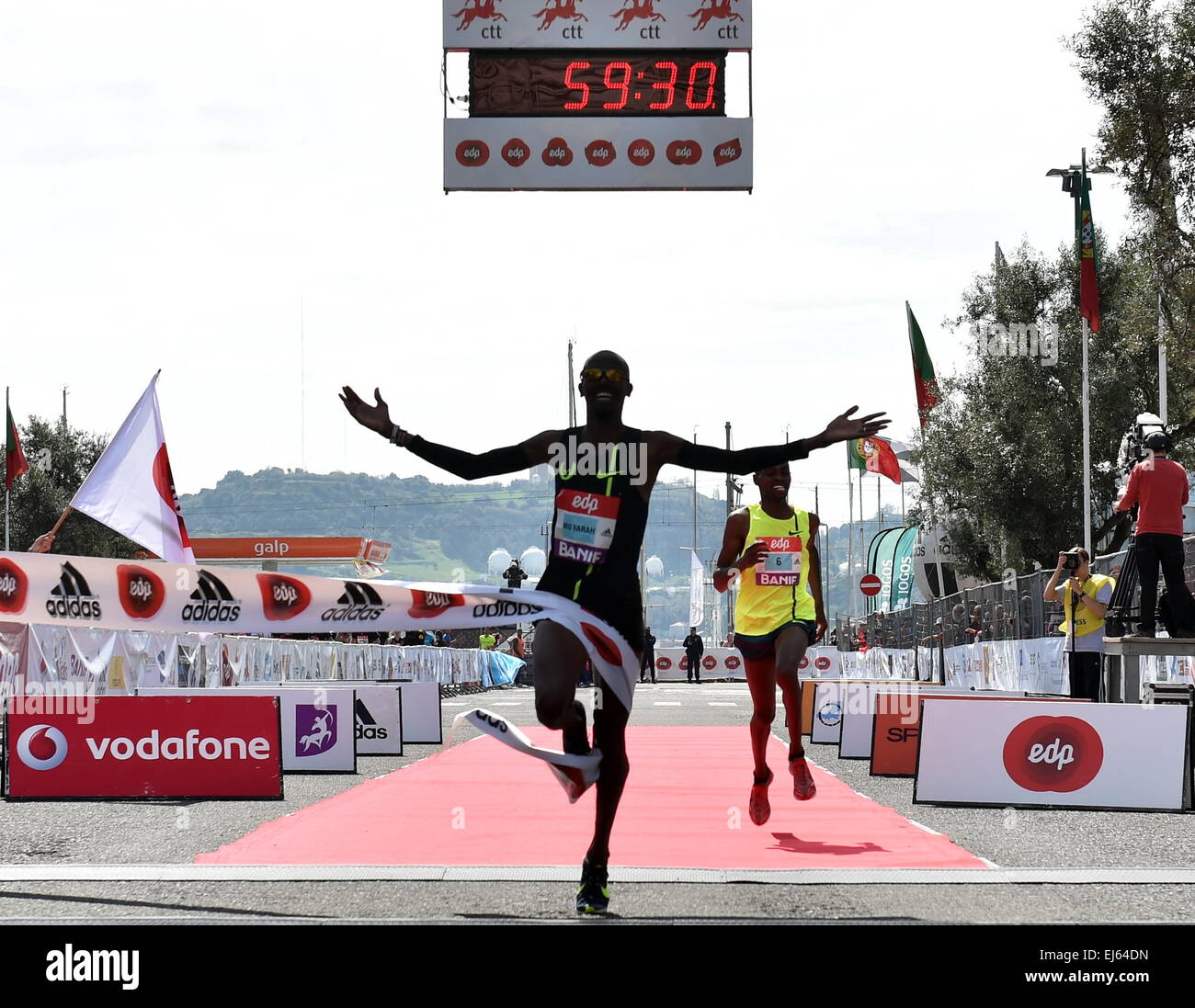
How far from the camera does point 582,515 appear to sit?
6465 mm

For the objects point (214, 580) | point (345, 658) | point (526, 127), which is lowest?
point (345, 658)

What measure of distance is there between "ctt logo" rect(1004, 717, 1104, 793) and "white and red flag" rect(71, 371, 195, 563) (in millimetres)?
10242

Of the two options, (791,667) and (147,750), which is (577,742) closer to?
(791,667)

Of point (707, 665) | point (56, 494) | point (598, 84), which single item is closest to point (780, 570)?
point (598, 84)

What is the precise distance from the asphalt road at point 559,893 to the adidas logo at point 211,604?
119 centimetres

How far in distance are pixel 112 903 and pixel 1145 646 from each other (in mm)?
9368

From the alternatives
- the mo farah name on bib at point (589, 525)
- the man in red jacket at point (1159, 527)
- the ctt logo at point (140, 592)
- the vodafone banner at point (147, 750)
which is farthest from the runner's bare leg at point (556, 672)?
the man in red jacket at point (1159, 527)

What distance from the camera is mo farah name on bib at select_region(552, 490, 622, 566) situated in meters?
6.46

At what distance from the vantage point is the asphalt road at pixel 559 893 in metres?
6.13

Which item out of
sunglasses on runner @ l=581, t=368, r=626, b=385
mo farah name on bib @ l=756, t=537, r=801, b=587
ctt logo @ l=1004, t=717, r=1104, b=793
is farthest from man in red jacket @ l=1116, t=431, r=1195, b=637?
sunglasses on runner @ l=581, t=368, r=626, b=385

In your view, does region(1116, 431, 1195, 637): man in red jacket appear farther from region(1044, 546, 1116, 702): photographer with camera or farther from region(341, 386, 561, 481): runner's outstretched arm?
region(341, 386, 561, 481): runner's outstretched arm

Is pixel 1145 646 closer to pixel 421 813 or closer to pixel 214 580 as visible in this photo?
pixel 421 813
